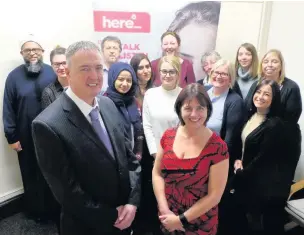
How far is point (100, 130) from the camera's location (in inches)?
54.2

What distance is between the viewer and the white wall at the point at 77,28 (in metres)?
2.53

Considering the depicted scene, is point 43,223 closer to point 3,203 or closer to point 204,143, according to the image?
point 3,203

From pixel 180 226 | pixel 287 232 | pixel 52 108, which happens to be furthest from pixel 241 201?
pixel 52 108

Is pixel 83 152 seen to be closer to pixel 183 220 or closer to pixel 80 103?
pixel 80 103

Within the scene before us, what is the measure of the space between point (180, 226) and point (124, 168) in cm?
48

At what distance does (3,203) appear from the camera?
2676mm

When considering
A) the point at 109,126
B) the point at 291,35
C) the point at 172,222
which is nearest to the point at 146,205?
the point at 172,222

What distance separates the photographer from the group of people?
1.27 m

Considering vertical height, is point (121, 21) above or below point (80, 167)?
above

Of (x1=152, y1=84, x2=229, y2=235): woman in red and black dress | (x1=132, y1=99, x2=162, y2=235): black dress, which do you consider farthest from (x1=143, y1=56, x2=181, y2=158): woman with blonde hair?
(x1=152, y1=84, x2=229, y2=235): woman in red and black dress

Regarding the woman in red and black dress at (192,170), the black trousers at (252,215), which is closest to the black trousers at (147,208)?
the black trousers at (252,215)

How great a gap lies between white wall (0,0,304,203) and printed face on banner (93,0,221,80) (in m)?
0.14

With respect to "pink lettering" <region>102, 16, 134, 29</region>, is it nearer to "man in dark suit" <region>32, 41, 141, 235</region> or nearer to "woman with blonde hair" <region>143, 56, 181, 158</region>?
"woman with blonde hair" <region>143, 56, 181, 158</region>

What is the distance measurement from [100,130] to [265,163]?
138 cm
